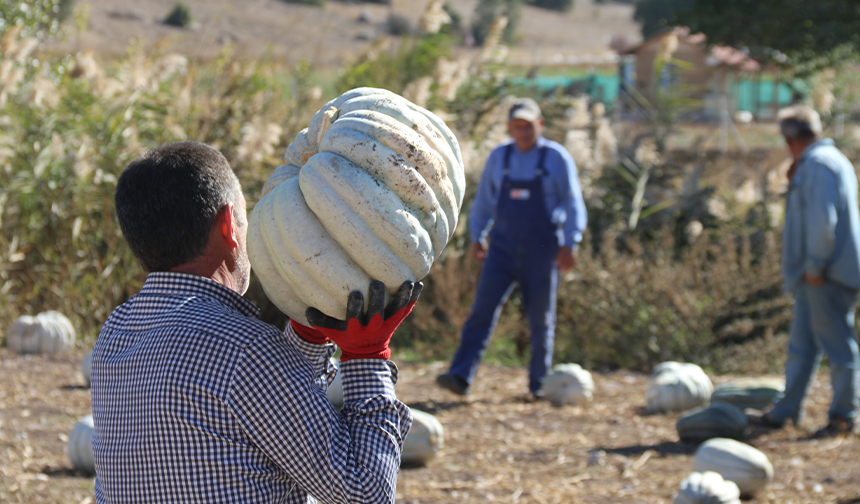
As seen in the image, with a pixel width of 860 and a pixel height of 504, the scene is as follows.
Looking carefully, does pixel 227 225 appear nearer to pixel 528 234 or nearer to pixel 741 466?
pixel 741 466

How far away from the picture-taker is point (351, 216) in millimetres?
1746

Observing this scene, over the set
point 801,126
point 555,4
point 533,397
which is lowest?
point 533,397

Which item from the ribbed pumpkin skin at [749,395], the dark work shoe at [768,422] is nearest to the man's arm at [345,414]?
the dark work shoe at [768,422]

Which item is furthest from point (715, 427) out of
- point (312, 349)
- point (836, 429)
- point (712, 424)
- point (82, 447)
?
point (312, 349)

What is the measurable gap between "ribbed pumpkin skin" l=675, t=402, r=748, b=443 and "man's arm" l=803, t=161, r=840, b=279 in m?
0.97

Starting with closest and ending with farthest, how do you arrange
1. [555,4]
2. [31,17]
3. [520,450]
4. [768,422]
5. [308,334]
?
A: [308,334] → [520,450] → [768,422] → [31,17] → [555,4]

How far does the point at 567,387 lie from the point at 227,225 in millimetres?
4235

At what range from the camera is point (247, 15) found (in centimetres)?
5416

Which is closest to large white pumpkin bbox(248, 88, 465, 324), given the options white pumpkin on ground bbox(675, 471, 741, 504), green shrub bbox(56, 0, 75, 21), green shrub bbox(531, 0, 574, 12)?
white pumpkin on ground bbox(675, 471, 741, 504)

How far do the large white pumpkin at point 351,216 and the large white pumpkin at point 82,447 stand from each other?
260 cm

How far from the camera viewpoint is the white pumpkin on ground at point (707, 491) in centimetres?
362

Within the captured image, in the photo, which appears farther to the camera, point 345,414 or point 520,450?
point 520,450

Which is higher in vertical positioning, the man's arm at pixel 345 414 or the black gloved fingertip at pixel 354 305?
the black gloved fingertip at pixel 354 305

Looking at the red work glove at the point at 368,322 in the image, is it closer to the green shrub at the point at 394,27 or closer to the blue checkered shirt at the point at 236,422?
the blue checkered shirt at the point at 236,422
